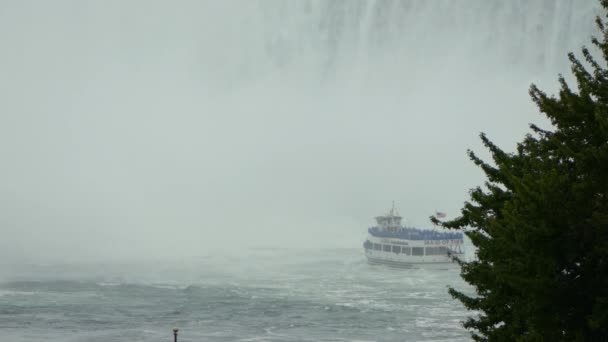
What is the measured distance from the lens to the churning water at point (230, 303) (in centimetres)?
4331

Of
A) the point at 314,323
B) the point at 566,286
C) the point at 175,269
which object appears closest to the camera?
the point at 566,286

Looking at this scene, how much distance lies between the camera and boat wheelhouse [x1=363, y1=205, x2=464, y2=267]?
81.5m

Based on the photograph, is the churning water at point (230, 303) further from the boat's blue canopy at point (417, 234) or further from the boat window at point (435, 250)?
the boat's blue canopy at point (417, 234)

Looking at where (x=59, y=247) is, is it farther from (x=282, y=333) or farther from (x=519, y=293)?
(x=519, y=293)

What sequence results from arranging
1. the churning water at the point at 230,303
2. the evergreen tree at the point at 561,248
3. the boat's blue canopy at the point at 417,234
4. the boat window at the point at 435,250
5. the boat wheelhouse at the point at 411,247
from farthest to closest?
the boat's blue canopy at the point at 417,234, the boat wheelhouse at the point at 411,247, the boat window at the point at 435,250, the churning water at the point at 230,303, the evergreen tree at the point at 561,248

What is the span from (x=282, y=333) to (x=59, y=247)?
7447cm

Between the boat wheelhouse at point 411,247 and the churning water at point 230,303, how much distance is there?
1494 mm

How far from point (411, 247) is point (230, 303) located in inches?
1231

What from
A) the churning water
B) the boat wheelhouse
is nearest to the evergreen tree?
the churning water

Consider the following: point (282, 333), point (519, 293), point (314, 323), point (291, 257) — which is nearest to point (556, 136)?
point (519, 293)

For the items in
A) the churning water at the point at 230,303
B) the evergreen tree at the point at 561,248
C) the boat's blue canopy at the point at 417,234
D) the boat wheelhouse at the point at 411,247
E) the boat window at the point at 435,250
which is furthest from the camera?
the boat's blue canopy at the point at 417,234

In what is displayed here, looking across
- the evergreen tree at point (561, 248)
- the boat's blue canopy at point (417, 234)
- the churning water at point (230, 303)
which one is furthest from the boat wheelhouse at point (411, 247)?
the evergreen tree at point (561, 248)

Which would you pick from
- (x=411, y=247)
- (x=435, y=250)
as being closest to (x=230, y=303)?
(x=411, y=247)

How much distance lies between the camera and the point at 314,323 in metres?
47.0
